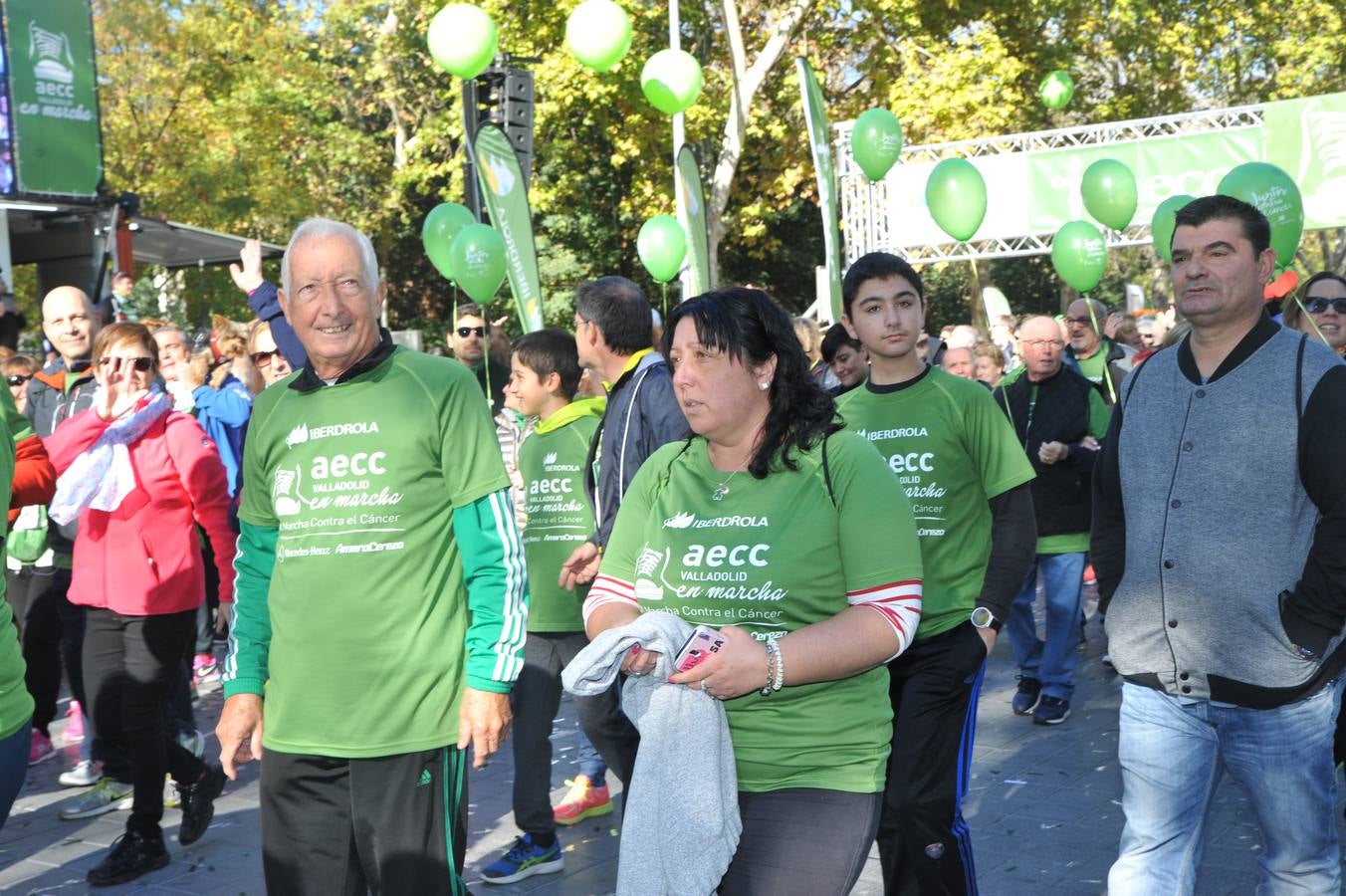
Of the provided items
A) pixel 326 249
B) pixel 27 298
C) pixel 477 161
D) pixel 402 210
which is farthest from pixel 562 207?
pixel 326 249

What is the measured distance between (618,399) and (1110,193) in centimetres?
683

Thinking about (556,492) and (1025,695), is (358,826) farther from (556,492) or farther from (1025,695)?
(1025,695)

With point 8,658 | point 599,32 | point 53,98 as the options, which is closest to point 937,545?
point 8,658

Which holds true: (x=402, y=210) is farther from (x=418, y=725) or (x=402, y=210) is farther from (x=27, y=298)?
(x=418, y=725)

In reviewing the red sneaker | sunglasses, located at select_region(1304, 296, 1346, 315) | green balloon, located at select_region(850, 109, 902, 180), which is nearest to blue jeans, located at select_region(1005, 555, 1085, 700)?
sunglasses, located at select_region(1304, 296, 1346, 315)

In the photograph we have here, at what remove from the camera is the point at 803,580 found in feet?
9.29

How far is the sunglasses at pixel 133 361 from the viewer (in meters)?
5.37

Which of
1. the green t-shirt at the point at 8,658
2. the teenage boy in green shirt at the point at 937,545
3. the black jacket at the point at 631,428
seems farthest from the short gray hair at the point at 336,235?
the black jacket at the point at 631,428

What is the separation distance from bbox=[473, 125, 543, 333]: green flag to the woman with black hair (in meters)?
8.36

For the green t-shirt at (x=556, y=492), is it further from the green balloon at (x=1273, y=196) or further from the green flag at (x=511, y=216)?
the green flag at (x=511, y=216)

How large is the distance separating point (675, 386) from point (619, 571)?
43 cm

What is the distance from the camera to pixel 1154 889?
3.61 metres

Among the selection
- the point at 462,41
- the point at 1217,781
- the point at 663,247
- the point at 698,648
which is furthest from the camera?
the point at 663,247

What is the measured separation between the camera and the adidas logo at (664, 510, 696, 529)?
2.97 m
